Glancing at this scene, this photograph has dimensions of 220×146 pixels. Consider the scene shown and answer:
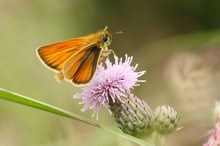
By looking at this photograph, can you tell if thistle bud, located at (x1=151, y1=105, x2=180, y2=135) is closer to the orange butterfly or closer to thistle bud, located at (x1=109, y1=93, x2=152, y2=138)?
thistle bud, located at (x1=109, y1=93, x2=152, y2=138)

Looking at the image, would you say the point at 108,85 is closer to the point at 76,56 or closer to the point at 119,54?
the point at 76,56

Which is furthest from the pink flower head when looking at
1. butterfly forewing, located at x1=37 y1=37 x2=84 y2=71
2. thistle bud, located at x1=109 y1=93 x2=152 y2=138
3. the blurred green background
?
the blurred green background

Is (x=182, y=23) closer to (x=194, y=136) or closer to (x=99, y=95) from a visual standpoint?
(x=194, y=136)

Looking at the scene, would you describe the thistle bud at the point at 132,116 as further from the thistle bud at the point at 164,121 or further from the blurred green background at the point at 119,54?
the blurred green background at the point at 119,54

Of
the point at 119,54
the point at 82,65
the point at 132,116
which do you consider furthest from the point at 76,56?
the point at 119,54

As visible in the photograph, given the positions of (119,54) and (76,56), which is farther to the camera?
(119,54)

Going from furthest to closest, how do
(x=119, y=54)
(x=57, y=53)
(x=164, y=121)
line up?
(x=119, y=54), (x=57, y=53), (x=164, y=121)

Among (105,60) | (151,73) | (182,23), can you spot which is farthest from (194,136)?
(182,23)
